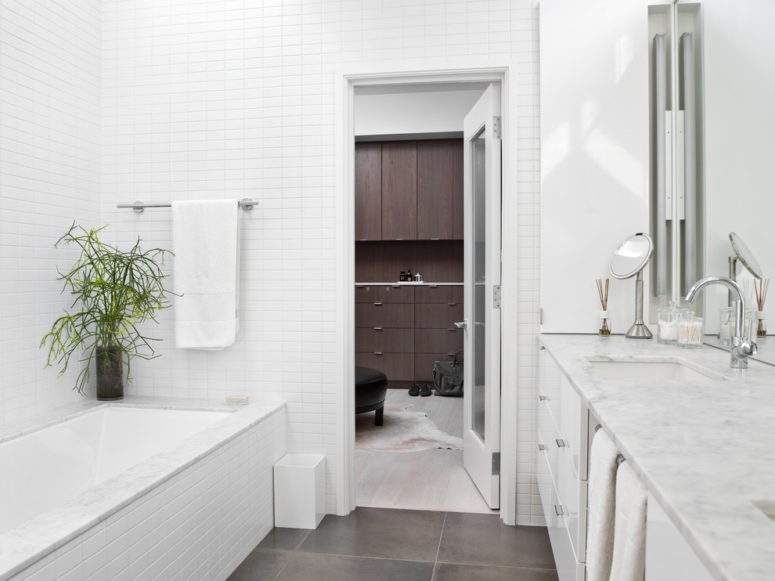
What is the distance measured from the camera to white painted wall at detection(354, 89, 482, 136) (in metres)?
5.89

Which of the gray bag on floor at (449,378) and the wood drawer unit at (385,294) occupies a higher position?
the wood drawer unit at (385,294)

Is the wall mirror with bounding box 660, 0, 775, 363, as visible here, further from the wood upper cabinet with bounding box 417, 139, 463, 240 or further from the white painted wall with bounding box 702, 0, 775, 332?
the wood upper cabinet with bounding box 417, 139, 463, 240

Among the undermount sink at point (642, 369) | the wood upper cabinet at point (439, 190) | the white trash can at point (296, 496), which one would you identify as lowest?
the white trash can at point (296, 496)

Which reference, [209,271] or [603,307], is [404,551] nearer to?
[603,307]

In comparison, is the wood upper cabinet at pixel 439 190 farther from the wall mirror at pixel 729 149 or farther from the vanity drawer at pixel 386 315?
the wall mirror at pixel 729 149

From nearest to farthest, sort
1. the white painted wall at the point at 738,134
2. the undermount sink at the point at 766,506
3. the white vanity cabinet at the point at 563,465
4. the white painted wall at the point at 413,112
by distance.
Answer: the undermount sink at the point at 766,506 → the white vanity cabinet at the point at 563,465 → the white painted wall at the point at 738,134 → the white painted wall at the point at 413,112

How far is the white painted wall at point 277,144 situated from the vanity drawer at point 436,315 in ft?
10.4

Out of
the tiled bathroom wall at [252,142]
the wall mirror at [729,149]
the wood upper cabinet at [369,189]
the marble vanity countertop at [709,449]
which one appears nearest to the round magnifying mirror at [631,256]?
the wall mirror at [729,149]

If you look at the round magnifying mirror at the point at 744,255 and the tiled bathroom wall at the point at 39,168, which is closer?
the round magnifying mirror at the point at 744,255

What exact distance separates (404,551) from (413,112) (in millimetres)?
4480

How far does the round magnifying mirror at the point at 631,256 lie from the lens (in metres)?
2.46

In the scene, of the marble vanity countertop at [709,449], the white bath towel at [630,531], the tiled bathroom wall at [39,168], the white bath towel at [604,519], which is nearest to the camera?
the marble vanity countertop at [709,449]

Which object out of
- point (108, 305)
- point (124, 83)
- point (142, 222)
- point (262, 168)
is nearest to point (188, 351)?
point (108, 305)

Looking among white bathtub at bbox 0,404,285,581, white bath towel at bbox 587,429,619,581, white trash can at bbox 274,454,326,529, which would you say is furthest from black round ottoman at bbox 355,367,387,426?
white bath towel at bbox 587,429,619,581
